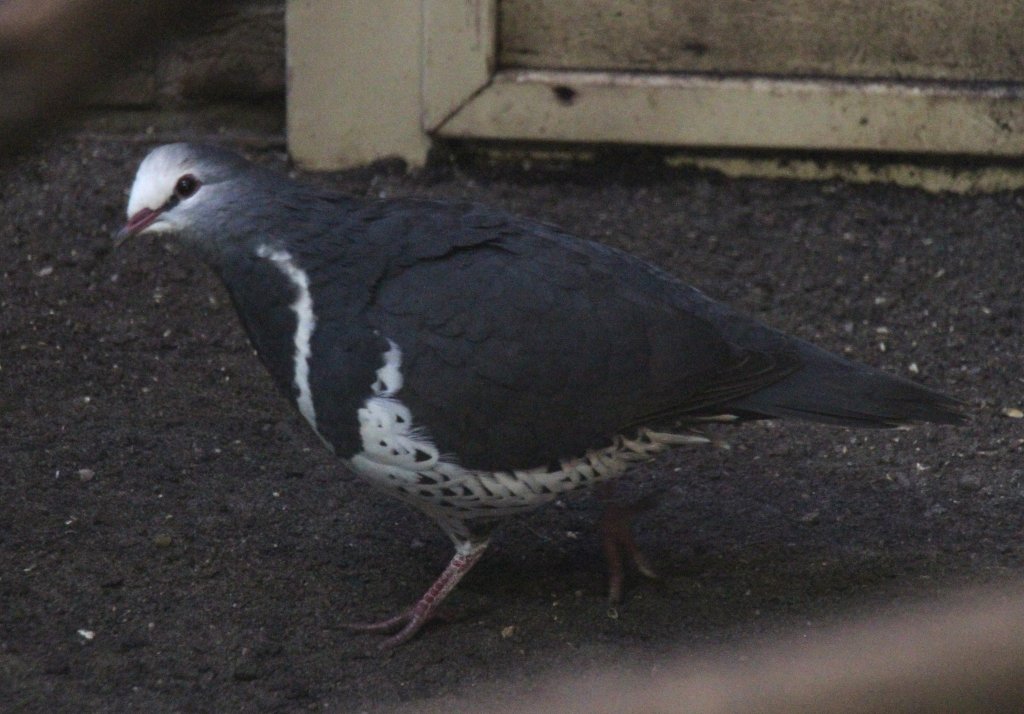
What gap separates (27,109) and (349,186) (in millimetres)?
3894

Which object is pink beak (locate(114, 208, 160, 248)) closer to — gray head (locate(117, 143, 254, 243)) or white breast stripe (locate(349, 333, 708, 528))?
gray head (locate(117, 143, 254, 243))

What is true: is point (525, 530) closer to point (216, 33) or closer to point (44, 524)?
point (44, 524)

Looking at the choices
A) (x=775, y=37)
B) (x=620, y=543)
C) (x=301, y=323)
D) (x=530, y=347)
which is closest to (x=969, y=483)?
(x=620, y=543)

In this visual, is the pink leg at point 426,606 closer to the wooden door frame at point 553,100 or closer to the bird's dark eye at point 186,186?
the bird's dark eye at point 186,186

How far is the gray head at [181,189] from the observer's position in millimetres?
2883

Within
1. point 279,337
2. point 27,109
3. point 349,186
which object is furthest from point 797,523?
point 27,109

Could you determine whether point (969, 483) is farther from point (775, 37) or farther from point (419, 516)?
point (775, 37)

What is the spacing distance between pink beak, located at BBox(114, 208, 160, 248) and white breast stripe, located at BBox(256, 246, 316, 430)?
0.28 meters

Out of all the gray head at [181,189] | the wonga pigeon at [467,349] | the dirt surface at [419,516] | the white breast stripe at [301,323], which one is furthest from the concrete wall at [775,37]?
the white breast stripe at [301,323]

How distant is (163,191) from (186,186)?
0.15 feet

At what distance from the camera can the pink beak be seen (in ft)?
9.43

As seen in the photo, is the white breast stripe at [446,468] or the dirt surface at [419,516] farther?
the dirt surface at [419,516]

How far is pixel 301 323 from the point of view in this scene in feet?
9.12

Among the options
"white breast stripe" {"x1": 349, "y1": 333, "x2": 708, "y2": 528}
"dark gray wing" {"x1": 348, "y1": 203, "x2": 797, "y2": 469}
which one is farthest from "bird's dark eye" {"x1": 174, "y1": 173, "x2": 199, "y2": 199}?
"white breast stripe" {"x1": 349, "y1": 333, "x2": 708, "y2": 528}
